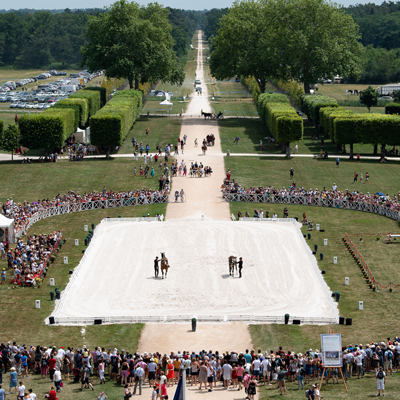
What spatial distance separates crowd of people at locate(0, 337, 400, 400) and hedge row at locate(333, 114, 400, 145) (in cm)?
5738

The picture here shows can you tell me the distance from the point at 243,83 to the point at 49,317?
443 feet

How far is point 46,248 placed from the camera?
56094mm

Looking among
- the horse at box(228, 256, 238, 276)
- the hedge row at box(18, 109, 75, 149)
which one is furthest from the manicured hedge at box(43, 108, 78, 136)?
the horse at box(228, 256, 238, 276)

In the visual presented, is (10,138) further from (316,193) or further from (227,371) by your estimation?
(227,371)

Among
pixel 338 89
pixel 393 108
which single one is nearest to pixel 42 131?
pixel 393 108

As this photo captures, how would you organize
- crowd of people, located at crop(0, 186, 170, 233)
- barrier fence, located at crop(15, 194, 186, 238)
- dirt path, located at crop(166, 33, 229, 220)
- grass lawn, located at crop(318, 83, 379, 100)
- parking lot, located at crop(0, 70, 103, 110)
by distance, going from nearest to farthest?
crowd of people, located at crop(0, 186, 170, 233) < barrier fence, located at crop(15, 194, 186, 238) < dirt path, located at crop(166, 33, 229, 220) < parking lot, located at crop(0, 70, 103, 110) < grass lawn, located at crop(318, 83, 379, 100)

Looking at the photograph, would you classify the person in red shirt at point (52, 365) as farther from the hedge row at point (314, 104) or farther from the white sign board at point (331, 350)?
the hedge row at point (314, 104)

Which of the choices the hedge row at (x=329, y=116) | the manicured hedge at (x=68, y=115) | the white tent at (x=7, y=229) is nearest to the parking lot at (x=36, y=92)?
the manicured hedge at (x=68, y=115)

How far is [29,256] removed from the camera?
5319cm

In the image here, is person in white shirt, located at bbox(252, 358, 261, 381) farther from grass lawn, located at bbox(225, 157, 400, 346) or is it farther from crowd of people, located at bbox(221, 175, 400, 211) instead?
crowd of people, located at bbox(221, 175, 400, 211)

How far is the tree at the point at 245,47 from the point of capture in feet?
405

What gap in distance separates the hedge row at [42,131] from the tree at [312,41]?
153ft

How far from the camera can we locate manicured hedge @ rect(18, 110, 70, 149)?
88312 mm

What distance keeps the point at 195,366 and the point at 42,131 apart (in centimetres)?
5815
